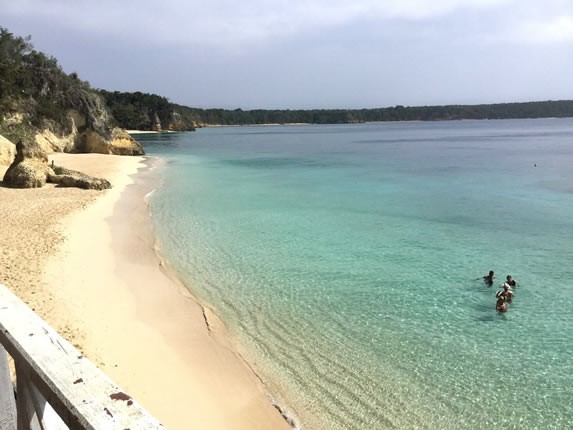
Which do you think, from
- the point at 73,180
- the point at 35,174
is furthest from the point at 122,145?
the point at 35,174

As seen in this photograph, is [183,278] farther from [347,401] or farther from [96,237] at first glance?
[347,401]

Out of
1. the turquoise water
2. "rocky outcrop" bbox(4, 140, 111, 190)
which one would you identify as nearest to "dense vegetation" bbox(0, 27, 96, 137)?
"rocky outcrop" bbox(4, 140, 111, 190)

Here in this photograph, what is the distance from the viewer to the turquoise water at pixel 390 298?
672cm

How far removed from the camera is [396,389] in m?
6.91

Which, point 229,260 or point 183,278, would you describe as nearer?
point 183,278

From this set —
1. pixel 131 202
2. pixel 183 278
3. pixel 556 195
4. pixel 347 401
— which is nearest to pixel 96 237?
pixel 183 278

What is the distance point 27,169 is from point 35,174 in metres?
0.39

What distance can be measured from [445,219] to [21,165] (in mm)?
19348

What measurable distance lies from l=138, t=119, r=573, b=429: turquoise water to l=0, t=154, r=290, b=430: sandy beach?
53 cm

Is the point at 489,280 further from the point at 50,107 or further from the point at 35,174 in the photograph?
the point at 50,107

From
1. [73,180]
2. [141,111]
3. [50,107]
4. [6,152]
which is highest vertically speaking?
[141,111]

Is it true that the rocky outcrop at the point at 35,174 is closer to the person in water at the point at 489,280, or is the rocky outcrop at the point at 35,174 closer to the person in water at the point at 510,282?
the person in water at the point at 489,280

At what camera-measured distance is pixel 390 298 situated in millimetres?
10195

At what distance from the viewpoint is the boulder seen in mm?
20922
